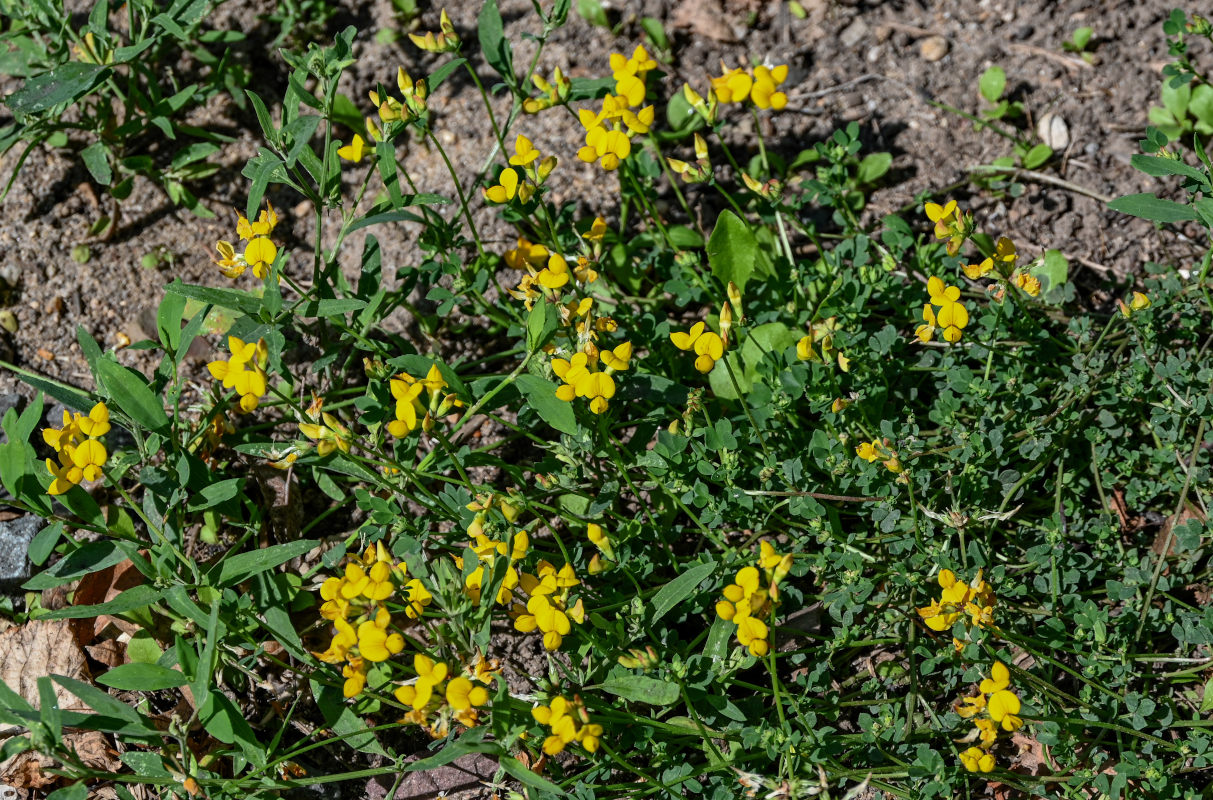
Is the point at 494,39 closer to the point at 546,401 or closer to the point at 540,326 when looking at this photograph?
the point at 540,326

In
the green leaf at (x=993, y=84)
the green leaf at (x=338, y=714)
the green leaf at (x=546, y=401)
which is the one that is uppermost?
the green leaf at (x=546, y=401)

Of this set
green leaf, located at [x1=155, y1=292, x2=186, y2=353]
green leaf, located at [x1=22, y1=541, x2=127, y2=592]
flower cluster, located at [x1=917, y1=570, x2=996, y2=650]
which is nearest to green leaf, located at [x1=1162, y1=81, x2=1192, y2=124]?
flower cluster, located at [x1=917, y1=570, x2=996, y2=650]

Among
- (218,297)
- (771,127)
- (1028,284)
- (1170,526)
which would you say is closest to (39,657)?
(218,297)

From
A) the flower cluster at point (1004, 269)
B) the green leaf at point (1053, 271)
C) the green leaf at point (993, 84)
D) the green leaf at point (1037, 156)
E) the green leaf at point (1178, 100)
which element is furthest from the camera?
the green leaf at point (993, 84)

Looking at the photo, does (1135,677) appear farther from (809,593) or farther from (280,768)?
(280,768)

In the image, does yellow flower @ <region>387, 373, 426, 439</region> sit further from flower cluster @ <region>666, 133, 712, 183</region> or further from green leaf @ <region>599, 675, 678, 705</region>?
flower cluster @ <region>666, 133, 712, 183</region>

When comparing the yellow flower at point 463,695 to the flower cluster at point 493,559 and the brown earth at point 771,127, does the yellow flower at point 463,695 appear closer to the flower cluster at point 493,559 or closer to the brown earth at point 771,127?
the flower cluster at point 493,559

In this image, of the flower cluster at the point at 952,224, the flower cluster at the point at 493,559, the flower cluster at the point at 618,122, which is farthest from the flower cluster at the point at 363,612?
the flower cluster at the point at 952,224
